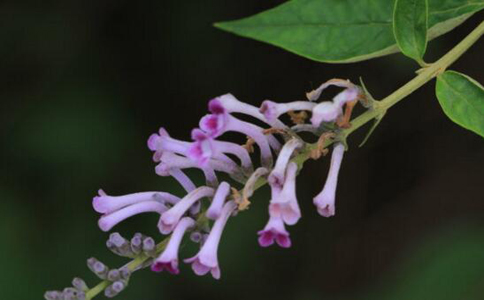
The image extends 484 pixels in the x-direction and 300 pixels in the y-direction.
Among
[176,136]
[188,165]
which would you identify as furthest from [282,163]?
[176,136]

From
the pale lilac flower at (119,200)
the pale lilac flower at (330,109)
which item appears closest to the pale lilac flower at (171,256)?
the pale lilac flower at (119,200)

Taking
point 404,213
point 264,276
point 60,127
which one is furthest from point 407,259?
point 60,127

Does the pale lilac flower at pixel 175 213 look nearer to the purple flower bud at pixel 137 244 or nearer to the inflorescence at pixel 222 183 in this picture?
the inflorescence at pixel 222 183

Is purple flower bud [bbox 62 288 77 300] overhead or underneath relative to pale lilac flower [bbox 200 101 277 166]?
underneath

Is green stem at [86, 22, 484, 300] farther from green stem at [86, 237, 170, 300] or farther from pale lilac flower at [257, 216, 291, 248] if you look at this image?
pale lilac flower at [257, 216, 291, 248]

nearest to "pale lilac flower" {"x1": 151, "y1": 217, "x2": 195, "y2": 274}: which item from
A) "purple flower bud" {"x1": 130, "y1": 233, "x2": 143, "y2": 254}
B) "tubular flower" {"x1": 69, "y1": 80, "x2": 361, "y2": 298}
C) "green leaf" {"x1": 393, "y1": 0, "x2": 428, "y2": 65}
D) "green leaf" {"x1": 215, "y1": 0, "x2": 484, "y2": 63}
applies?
"tubular flower" {"x1": 69, "y1": 80, "x2": 361, "y2": 298}

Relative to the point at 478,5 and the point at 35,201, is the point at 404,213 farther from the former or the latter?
the point at 478,5
